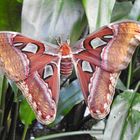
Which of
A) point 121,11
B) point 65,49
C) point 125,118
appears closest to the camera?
point 65,49

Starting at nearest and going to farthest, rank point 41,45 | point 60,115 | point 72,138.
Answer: point 41,45, point 60,115, point 72,138

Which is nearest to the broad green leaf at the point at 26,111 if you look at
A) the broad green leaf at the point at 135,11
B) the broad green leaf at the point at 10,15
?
the broad green leaf at the point at 10,15

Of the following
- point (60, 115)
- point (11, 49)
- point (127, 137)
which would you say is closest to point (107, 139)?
point (127, 137)

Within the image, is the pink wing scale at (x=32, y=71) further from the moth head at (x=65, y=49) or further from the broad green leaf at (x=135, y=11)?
the broad green leaf at (x=135, y=11)

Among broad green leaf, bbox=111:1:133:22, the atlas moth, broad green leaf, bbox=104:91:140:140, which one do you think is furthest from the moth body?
broad green leaf, bbox=111:1:133:22

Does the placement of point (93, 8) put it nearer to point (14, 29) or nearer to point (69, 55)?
point (69, 55)

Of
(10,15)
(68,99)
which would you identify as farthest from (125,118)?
(10,15)

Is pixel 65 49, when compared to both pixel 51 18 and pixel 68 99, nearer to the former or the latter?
pixel 51 18
